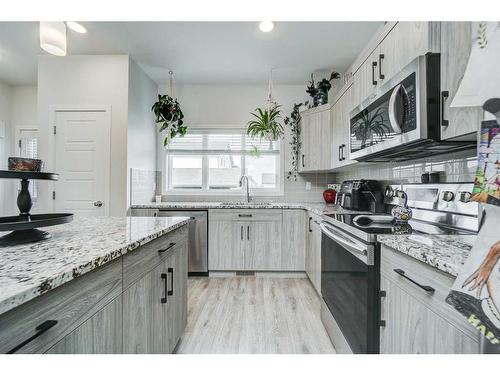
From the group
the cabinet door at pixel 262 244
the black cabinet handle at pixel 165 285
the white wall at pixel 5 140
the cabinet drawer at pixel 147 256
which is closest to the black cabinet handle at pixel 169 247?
the cabinet drawer at pixel 147 256

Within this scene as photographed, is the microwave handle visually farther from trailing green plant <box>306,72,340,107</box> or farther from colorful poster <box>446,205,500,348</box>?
trailing green plant <box>306,72,340,107</box>

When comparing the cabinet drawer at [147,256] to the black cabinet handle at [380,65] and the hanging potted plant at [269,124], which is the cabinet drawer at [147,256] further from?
the hanging potted plant at [269,124]

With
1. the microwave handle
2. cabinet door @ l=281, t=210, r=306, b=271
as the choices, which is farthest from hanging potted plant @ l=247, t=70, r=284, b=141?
the microwave handle

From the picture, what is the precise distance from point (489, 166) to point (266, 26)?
92.7 inches

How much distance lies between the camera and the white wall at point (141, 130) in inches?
123

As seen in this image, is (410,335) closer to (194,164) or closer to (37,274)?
(37,274)

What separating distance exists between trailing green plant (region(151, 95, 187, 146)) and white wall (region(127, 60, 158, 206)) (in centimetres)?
16

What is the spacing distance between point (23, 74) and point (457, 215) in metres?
5.31

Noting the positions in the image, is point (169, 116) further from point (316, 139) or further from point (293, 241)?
point (293, 241)

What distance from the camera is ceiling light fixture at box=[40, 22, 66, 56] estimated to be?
4.95 feet

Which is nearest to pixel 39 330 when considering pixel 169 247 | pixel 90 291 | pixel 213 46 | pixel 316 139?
pixel 90 291

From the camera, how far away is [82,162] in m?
3.09

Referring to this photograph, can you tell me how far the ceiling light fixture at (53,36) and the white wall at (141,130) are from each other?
150 cm
